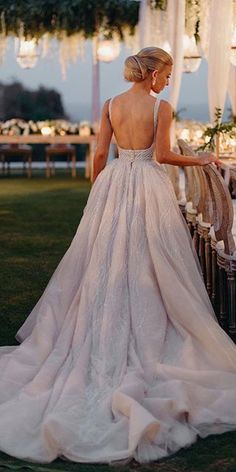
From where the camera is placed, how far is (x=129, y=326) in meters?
3.97

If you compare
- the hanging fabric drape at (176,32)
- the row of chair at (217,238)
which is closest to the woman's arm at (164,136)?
the row of chair at (217,238)

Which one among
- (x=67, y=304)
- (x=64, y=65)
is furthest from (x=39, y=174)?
(x=67, y=304)

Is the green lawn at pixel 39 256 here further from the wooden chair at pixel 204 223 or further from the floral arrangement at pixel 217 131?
the floral arrangement at pixel 217 131

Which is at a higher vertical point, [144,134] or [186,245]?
[144,134]

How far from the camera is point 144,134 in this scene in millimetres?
4113

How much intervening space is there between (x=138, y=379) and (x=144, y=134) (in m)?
1.00

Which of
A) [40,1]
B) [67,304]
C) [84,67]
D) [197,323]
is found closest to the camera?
[197,323]

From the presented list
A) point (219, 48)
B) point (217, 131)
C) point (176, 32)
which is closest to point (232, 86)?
point (176, 32)

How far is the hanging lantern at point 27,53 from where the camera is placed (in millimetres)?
15297

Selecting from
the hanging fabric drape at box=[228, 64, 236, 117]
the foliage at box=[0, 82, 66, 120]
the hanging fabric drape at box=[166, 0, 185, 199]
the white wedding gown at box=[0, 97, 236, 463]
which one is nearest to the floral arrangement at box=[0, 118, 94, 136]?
the foliage at box=[0, 82, 66, 120]

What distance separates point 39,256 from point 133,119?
351 centimetres

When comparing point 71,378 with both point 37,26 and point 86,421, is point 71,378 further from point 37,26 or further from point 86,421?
point 37,26

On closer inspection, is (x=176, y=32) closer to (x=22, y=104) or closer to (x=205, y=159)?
(x=205, y=159)

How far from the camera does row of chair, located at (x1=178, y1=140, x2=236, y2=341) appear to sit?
16.0 ft
